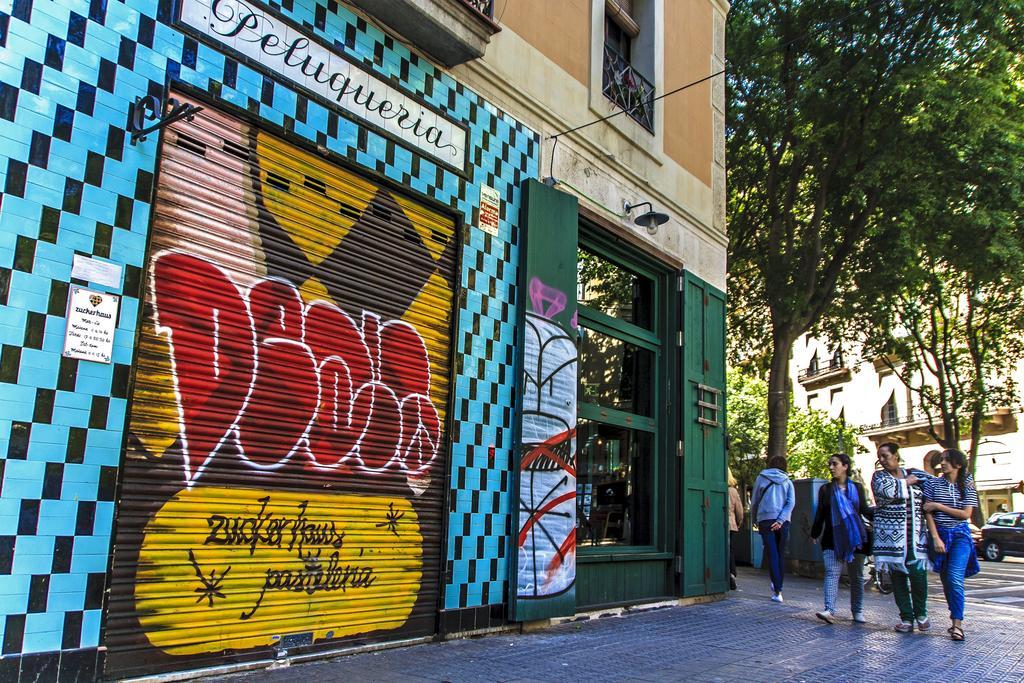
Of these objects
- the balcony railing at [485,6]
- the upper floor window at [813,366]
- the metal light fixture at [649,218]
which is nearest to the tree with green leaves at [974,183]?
the metal light fixture at [649,218]

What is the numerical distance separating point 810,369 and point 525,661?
43.7 m

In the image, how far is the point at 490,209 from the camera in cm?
748

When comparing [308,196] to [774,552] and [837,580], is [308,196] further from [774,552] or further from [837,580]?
[774,552]

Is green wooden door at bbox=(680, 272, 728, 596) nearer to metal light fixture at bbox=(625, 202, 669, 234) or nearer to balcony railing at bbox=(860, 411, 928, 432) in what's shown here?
metal light fixture at bbox=(625, 202, 669, 234)

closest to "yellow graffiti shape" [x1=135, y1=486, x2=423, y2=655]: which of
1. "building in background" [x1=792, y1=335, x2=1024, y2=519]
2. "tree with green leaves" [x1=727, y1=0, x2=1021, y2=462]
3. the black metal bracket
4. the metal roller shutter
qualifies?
the metal roller shutter

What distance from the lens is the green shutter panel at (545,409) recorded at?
7.42 m

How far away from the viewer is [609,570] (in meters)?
8.90

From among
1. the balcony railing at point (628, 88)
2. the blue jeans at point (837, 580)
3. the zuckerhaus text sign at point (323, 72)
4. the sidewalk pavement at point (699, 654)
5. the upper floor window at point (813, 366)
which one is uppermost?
the upper floor window at point (813, 366)

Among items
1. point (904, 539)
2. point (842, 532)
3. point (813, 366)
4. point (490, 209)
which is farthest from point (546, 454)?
point (813, 366)

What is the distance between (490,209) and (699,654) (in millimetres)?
4186

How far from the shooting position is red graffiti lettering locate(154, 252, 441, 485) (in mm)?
4902

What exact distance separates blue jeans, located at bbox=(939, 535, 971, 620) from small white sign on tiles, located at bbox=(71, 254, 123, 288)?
768cm

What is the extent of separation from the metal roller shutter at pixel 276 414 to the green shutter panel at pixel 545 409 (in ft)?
3.46

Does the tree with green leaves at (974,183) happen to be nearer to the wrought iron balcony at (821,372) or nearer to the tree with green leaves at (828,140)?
the tree with green leaves at (828,140)
